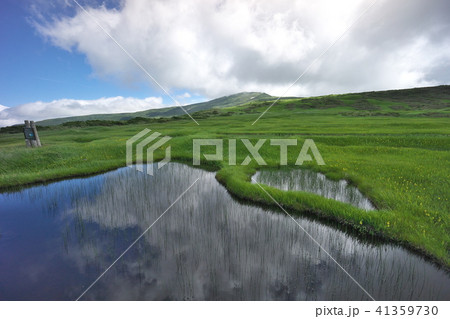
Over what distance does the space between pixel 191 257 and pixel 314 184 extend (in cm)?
976

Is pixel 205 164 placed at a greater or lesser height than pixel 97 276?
greater

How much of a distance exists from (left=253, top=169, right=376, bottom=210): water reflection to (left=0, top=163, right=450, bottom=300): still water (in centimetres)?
347

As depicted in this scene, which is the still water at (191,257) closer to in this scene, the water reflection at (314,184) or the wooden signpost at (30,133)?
the water reflection at (314,184)

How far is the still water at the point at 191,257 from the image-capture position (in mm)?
5770

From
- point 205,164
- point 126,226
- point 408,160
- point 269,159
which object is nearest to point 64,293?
point 126,226

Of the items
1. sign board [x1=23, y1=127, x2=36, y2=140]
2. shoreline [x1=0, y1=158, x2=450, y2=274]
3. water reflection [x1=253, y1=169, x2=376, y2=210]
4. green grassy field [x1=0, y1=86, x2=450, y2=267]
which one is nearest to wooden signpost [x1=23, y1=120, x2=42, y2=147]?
sign board [x1=23, y1=127, x2=36, y2=140]

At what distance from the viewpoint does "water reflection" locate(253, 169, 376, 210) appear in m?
11.3

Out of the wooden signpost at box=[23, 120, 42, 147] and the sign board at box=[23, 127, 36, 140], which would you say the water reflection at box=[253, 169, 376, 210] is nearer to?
the wooden signpost at box=[23, 120, 42, 147]

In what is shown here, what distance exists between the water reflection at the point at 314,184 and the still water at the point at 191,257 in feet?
11.4

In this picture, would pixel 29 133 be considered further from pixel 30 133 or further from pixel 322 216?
pixel 322 216

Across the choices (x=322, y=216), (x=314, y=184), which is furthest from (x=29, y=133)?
(x=322, y=216)

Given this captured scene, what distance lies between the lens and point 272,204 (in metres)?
11.0
